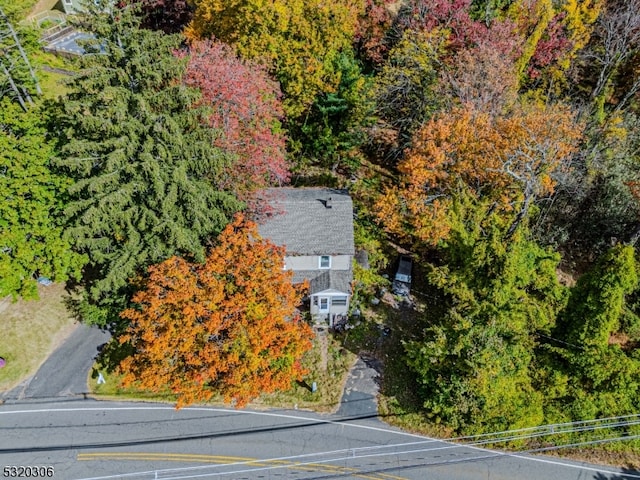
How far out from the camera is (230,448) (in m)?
23.1

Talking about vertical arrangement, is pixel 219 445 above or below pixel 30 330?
below

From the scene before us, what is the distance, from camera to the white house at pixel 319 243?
89.0 ft

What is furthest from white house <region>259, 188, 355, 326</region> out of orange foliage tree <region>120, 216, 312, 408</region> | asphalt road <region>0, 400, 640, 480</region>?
asphalt road <region>0, 400, 640, 480</region>

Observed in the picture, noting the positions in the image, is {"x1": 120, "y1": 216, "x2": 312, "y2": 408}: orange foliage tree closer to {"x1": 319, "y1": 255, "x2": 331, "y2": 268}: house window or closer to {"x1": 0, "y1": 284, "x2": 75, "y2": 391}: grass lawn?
{"x1": 319, "y1": 255, "x2": 331, "y2": 268}: house window

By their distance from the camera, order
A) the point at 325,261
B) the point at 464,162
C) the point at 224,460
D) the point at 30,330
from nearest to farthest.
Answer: the point at 224,460 → the point at 30,330 → the point at 325,261 → the point at 464,162

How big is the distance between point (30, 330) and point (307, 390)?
60.2ft

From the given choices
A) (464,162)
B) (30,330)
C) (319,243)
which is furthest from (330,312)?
(30,330)

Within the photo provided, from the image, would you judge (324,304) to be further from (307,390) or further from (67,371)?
(67,371)

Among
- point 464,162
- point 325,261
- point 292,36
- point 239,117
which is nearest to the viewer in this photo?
point 325,261

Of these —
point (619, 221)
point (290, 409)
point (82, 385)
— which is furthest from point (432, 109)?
point (82, 385)

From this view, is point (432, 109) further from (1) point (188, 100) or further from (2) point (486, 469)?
(2) point (486, 469)

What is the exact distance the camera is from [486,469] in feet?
76.0

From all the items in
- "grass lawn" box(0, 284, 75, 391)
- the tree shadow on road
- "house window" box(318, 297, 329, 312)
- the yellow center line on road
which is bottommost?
the tree shadow on road

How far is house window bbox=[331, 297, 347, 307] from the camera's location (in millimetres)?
27484
